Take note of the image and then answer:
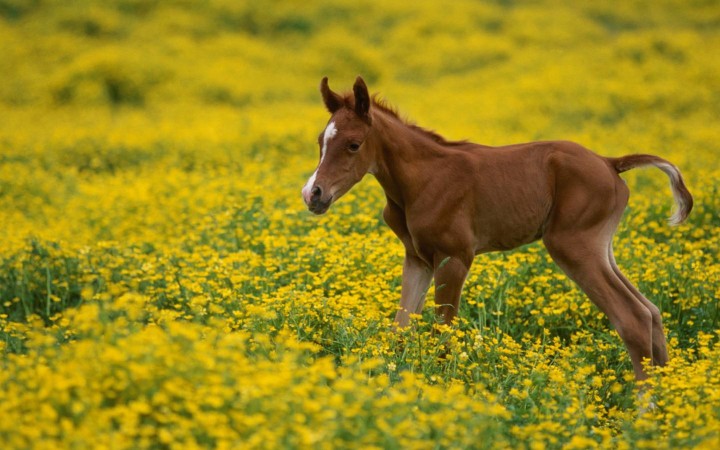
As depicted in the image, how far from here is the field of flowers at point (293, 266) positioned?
12.7ft

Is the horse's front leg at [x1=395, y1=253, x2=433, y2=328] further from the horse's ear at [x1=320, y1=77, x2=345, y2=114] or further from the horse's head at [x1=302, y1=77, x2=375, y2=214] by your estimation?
the horse's ear at [x1=320, y1=77, x2=345, y2=114]

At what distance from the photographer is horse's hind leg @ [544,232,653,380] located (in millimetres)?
5312

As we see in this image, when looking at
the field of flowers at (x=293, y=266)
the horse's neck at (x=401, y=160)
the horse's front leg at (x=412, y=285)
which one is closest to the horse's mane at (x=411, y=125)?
the horse's neck at (x=401, y=160)

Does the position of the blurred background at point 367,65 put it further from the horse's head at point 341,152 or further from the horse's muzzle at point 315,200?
the horse's muzzle at point 315,200

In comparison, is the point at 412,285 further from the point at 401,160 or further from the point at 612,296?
the point at 612,296

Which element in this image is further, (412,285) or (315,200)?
(412,285)

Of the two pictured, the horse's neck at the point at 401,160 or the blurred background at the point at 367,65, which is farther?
the blurred background at the point at 367,65

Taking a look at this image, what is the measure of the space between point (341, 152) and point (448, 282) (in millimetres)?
1113

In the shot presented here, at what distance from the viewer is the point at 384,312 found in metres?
6.29

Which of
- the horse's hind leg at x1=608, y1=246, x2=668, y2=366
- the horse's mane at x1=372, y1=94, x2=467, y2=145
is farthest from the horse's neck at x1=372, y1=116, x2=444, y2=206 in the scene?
the horse's hind leg at x1=608, y1=246, x2=668, y2=366

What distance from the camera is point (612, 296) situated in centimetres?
535

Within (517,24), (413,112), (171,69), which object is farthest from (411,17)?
(413,112)

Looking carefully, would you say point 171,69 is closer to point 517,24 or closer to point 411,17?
point 411,17

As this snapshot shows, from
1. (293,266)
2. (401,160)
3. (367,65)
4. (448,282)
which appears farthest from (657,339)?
(367,65)
